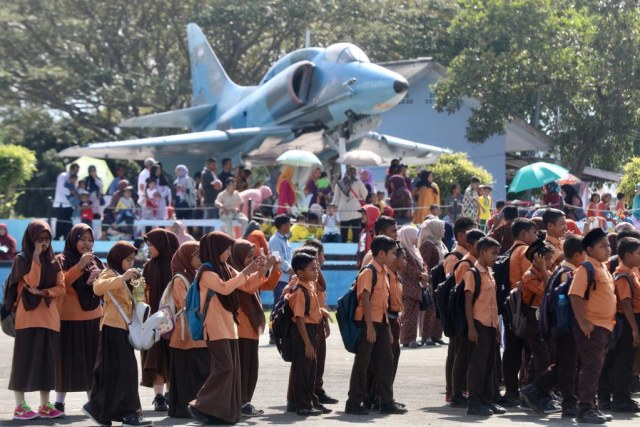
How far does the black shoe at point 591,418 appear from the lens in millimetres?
10742

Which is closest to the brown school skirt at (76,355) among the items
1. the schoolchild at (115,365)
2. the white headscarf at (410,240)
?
the schoolchild at (115,365)

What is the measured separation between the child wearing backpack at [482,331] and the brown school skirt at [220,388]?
83.6 inches

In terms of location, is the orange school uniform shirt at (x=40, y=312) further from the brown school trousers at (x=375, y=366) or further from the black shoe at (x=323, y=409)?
the brown school trousers at (x=375, y=366)

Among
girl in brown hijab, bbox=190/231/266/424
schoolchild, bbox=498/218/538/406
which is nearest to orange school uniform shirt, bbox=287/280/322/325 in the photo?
girl in brown hijab, bbox=190/231/266/424

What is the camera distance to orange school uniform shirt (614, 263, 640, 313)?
1151cm

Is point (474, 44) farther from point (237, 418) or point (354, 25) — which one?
point (237, 418)

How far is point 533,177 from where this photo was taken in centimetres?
2495

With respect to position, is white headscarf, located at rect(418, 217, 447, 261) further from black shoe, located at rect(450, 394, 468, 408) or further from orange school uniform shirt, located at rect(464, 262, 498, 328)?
orange school uniform shirt, located at rect(464, 262, 498, 328)

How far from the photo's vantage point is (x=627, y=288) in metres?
11.5

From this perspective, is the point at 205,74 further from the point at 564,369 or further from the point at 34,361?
the point at 564,369

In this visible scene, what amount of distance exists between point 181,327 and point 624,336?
3.86 m

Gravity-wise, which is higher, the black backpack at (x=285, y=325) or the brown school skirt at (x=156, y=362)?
the black backpack at (x=285, y=325)

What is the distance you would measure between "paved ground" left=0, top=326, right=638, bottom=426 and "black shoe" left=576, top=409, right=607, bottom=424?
0.40 ft

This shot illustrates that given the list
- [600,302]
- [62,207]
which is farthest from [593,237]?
[62,207]
